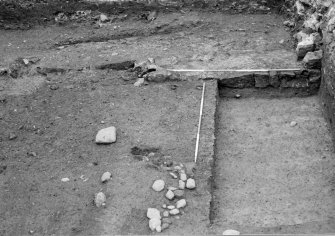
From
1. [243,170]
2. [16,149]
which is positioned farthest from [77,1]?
[243,170]

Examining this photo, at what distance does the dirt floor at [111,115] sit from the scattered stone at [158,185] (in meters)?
0.05

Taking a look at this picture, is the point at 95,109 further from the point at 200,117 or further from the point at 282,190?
the point at 282,190

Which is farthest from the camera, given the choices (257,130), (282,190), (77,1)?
(77,1)

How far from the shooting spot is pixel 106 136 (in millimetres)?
5621

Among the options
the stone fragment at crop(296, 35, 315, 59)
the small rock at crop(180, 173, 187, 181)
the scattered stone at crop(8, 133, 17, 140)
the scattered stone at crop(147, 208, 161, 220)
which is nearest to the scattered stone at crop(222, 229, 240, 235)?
the scattered stone at crop(147, 208, 161, 220)

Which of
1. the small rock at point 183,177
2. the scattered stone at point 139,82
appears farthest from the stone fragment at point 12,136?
the small rock at point 183,177

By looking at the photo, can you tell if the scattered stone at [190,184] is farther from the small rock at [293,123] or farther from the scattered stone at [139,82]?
the scattered stone at [139,82]

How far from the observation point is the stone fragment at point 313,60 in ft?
21.4

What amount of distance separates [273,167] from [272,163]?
69 mm

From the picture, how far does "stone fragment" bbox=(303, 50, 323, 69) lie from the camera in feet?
21.4

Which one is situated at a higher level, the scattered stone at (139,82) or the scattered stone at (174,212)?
the scattered stone at (174,212)

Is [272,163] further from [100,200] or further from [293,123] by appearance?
[100,200]

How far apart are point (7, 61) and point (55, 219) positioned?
3.36m

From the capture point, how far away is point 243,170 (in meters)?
5.54
